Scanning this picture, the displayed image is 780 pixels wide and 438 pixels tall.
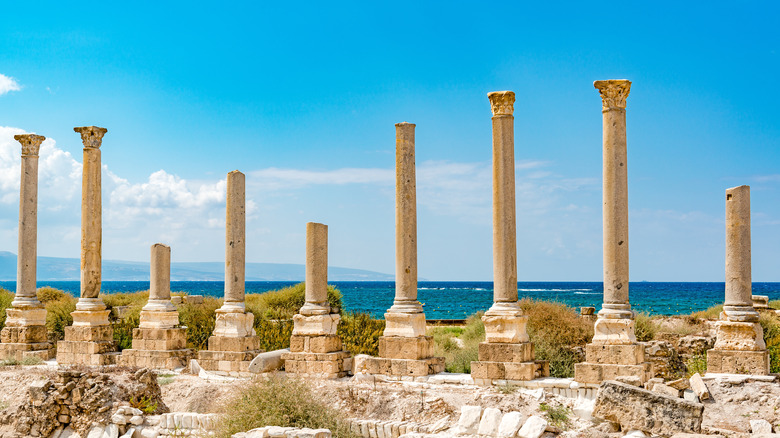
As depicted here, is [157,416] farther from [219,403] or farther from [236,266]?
[236,266]

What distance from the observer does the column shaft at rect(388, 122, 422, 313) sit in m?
15.4

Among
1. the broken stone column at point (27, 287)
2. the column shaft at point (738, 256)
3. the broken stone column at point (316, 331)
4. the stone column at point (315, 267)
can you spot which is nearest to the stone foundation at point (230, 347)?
the broken stone column at point (316, 331)

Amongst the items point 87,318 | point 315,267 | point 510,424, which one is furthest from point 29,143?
point 510,424

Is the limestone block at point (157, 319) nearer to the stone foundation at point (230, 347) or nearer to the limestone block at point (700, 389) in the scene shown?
the stone foundation at point (230, 347)

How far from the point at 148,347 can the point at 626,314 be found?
10.5 m

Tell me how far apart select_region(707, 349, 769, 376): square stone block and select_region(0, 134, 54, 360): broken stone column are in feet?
50.1

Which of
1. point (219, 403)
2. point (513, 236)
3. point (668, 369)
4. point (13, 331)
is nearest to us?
point (219, 403)

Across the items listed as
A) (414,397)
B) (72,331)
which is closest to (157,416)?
(414,397)

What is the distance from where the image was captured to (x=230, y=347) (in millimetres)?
16766

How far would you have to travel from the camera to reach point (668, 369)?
16484 mm

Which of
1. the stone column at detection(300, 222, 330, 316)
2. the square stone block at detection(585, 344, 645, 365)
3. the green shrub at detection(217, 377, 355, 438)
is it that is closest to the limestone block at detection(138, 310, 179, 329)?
the stone column at detection(300, 222, 330, 316)

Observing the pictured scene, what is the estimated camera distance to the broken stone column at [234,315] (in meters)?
16.7

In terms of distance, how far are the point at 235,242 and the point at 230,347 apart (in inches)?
88.7

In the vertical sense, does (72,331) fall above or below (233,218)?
below
